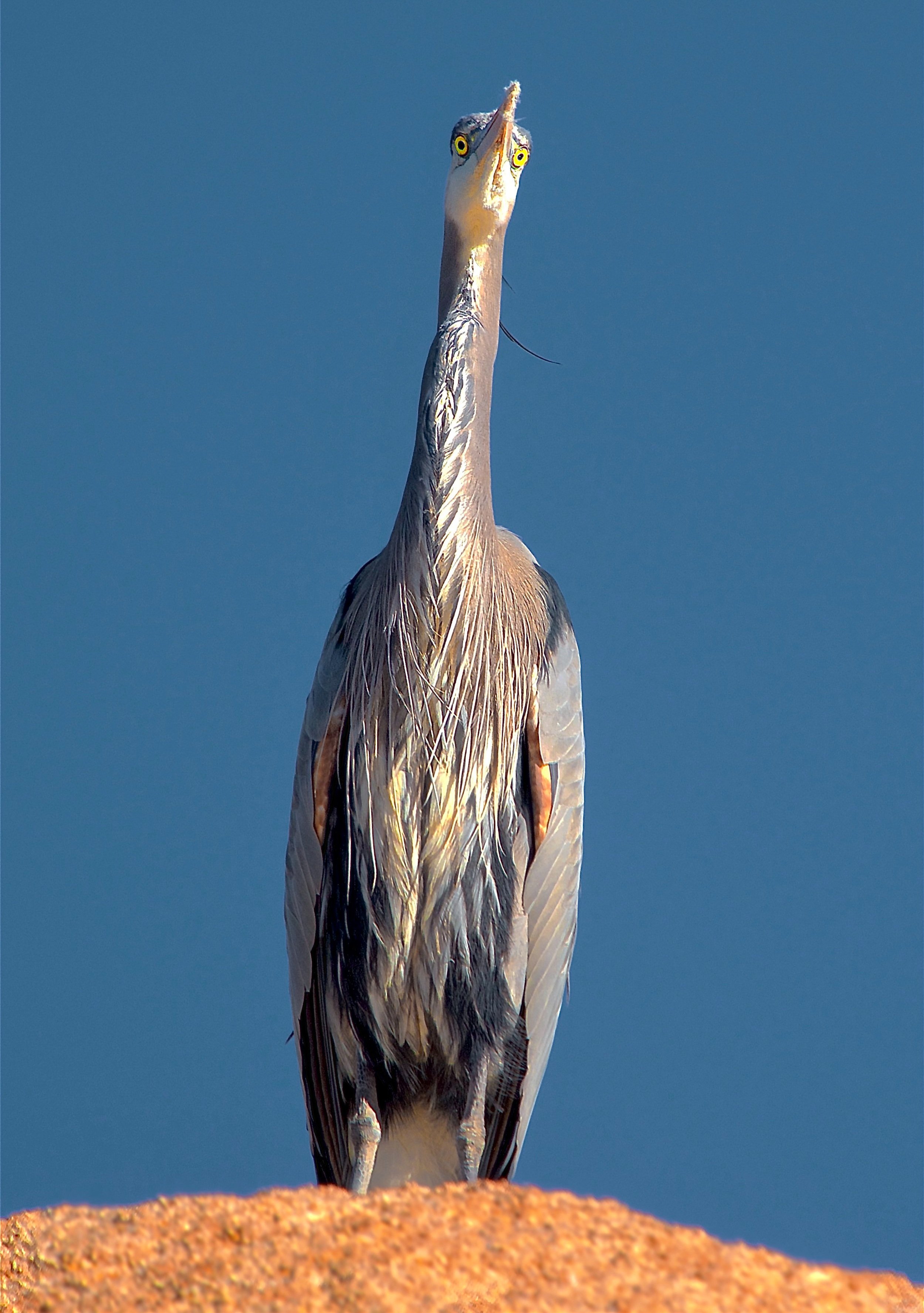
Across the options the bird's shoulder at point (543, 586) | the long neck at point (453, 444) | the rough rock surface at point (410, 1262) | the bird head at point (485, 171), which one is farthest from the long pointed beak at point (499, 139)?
the rough rock surface at point (410, 1262)

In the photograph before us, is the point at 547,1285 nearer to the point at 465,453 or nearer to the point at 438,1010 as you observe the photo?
the point at 438,1010

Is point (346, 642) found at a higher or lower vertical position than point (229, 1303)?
higher

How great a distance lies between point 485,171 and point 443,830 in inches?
61.2

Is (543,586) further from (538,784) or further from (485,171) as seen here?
(485,171)

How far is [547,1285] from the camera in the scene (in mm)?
1793

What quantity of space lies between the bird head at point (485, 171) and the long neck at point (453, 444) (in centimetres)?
16

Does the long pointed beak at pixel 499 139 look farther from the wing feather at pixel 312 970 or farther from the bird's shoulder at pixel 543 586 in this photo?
the wing feather at pixel 312 970

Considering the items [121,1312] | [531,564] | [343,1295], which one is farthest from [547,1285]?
[531,564]

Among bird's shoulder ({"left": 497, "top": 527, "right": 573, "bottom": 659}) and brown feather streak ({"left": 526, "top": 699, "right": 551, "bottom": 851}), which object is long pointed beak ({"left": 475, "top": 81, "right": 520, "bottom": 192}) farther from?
brown feather streak ({"left": 526, "top": 699, "right": 551, "bottom": 851})

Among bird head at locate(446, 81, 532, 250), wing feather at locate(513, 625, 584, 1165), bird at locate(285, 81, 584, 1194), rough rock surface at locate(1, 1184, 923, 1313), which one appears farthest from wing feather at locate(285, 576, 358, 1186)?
rough rock surface at locate(1, 1184, 923, 1313)

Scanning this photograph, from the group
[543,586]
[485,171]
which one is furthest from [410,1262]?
[485,171]

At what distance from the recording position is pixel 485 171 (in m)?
3.44

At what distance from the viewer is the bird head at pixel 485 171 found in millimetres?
3404

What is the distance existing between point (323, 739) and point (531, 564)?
78cm
